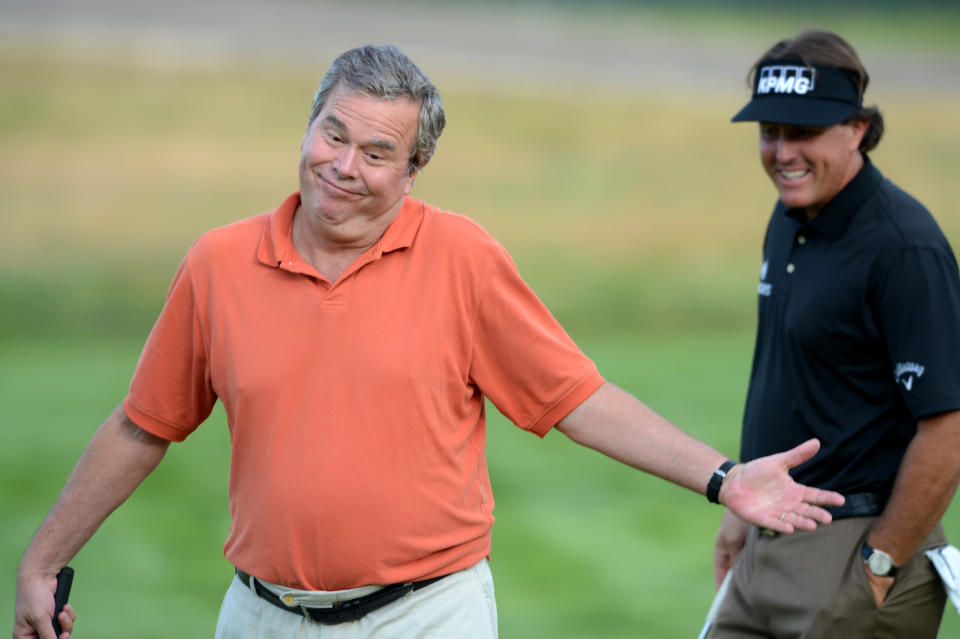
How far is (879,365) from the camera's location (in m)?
2.90

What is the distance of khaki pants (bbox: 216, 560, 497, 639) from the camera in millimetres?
2486

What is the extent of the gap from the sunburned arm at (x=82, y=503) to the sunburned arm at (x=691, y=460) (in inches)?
36.9

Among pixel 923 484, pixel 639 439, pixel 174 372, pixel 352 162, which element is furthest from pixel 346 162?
pixel 923 484

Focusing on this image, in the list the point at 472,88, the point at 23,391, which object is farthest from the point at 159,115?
the point at 23,391

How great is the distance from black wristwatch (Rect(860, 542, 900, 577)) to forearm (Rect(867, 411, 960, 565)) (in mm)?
32

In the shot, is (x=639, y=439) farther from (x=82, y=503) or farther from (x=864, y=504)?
(x=82, y=503)

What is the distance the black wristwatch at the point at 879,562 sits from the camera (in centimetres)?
287

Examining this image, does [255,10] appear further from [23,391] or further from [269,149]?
[23,391]

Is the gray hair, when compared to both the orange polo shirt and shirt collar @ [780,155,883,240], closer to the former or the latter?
the orange polo shirt


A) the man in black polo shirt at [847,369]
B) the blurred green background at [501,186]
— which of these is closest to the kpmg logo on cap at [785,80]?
the man in black polo shirt at [847,369]

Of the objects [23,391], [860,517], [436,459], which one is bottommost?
[23,391]

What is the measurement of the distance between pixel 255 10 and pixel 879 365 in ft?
43.6

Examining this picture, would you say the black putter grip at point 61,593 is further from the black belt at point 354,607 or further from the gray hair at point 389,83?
the gray hair at point 389,83

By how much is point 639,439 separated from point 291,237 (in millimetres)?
841
